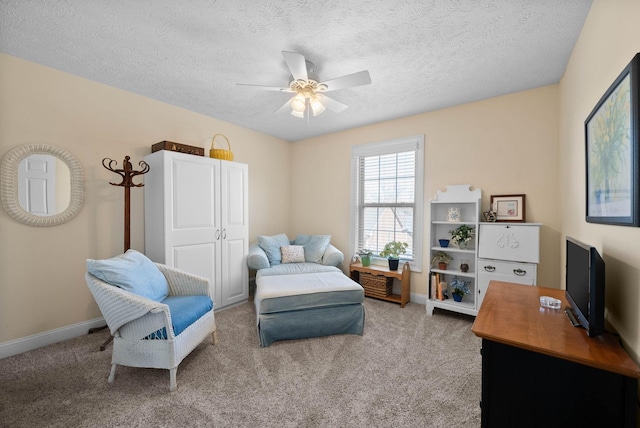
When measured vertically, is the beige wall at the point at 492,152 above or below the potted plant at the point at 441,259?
above

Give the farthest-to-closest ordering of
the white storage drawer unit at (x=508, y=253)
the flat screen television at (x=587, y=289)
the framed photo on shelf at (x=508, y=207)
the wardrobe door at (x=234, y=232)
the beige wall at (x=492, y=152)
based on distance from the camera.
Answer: the wardrobe door at (x=234, y=232) < the framed photo on shelf at (x=508, y=207) < the beige wall at (x=492, y=152) < the white storage drawer unit at (x=508, y=253) < the flat screen television at (x=587, y=289)

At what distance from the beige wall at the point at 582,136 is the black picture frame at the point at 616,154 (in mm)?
84

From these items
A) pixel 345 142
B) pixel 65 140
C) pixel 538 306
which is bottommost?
pixel 538 306

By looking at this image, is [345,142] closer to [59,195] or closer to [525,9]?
[525,9]

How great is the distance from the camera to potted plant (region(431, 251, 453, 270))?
126 inches

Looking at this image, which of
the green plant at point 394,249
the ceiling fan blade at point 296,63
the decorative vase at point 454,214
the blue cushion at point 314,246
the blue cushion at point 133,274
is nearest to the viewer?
the ceiling fan blade at point 296,63

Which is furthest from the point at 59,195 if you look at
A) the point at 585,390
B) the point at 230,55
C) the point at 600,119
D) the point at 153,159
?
the point at 600,119

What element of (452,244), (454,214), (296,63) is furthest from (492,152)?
(296,63)

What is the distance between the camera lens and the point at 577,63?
1.98 metres

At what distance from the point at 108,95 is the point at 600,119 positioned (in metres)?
4.15

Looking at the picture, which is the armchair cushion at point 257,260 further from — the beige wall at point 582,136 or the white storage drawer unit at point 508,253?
the beige wall at point 582,136

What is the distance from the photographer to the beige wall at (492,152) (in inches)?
107

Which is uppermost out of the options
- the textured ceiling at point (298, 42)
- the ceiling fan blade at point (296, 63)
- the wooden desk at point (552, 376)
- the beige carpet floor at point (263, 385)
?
the textured ceiling at point (298, 42)

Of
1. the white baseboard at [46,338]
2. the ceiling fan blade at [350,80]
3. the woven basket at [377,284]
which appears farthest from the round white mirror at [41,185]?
the woven basket at [377,284]
